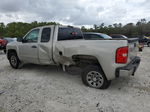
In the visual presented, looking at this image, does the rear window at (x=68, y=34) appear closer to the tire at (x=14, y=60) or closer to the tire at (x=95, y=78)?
the tire at (x=95, y=78)

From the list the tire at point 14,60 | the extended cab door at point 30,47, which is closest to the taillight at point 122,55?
the extended cab door at point 30,47

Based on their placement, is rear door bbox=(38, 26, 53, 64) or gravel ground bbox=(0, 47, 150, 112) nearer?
gravel ground bbox=(0, 47, 150, 112)

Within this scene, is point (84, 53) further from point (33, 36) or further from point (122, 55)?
point (33, 36)

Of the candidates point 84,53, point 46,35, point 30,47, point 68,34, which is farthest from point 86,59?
point 30,47

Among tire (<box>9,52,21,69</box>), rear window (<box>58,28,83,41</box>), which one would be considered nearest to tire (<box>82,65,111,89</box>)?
rear window (<box>58,28,83,41</box>)

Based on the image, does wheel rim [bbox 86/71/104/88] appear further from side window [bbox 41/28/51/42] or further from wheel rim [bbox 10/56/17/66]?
wheel rim [bbox 10/56/17/66]

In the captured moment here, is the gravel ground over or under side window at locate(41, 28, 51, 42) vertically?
under

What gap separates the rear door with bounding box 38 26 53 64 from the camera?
12.0 ft

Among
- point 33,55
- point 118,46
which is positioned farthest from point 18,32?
point 118,46

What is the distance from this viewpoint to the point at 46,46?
369 centimetres

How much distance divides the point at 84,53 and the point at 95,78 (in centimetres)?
78

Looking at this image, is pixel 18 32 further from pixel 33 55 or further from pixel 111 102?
pixel 111 102

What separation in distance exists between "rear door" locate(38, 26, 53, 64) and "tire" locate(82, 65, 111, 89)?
137 centimetres

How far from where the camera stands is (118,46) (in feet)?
8.30
